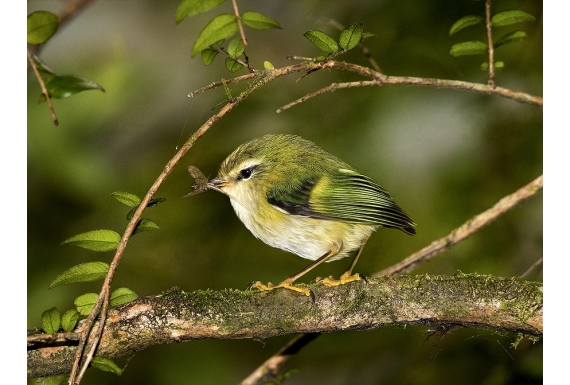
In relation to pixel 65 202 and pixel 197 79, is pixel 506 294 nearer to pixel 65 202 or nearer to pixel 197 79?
pixel 197 79

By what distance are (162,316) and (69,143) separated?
1.74 feet

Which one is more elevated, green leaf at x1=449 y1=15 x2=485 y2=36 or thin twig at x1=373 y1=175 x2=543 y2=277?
green leaf at x1=449 y1=15 x2=485 y2=36

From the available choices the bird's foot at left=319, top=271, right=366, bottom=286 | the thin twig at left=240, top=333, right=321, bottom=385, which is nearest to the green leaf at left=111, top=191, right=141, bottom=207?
the bird's foot at left=319, top=271, right=366, bottom=286

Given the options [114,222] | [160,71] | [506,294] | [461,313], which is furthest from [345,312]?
[160,71]

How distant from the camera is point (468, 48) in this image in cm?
161

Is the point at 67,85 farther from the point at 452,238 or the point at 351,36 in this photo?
the point at 452,238

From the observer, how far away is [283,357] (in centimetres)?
180

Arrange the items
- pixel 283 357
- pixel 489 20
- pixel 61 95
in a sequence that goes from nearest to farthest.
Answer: pixel 61 95 < pixel 489 20 < pixel 283 357

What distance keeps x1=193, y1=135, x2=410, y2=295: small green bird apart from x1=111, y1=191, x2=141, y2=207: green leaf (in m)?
0.21

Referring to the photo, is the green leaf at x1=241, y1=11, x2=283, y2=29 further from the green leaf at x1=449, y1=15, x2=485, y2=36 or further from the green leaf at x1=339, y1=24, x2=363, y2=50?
the green leaf at x1=449, y1=15, x2=485, y2=36

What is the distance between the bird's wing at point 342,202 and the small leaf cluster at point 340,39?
13.0 inches

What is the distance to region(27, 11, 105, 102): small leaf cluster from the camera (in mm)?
1256

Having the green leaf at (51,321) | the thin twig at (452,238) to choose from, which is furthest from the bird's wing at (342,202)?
the green leaf at (51,321)

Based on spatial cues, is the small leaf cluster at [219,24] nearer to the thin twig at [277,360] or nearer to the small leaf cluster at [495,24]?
the small leaf cluster at [495,24]
